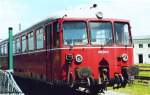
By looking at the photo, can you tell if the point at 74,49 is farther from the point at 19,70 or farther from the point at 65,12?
the point at 19,70

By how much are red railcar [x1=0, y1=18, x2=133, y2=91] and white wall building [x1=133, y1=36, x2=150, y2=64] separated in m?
80.1

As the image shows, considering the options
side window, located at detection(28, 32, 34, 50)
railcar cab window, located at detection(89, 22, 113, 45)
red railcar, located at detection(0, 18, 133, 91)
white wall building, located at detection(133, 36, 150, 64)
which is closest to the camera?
red railcar, located at detection(0, 18, 133, 91)

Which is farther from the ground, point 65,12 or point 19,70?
point 65,12

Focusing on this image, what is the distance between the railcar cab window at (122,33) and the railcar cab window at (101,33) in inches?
11.5

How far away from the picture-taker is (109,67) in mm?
17109

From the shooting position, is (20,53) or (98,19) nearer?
(98,19)

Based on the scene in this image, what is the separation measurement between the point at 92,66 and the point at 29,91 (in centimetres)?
720

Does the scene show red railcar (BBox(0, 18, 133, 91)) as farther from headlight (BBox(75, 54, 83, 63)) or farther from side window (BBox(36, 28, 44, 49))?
side window (BBox(36, 28, 44, 49))

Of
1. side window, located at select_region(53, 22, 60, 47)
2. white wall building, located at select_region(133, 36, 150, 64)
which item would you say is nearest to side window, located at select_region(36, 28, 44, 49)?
side window, located at select_region(53, 22, 60, 47)

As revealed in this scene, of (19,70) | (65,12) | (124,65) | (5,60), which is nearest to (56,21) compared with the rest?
(65,12)

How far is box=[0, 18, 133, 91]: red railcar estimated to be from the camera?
16.6 meters

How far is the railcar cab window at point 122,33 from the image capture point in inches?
690

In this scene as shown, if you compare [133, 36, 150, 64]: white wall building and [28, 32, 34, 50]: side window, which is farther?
[133, 36, 150, 64]: white wall building

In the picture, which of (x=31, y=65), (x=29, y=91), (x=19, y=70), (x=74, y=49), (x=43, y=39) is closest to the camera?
(x=74, y=49)
